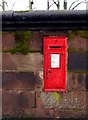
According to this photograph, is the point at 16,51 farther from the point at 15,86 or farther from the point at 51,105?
the point at 51,105

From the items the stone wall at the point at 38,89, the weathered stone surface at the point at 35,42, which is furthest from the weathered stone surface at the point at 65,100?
the weathered stone surface at the point at 35,42

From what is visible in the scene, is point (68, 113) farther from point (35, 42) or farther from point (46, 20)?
point (46, 20)

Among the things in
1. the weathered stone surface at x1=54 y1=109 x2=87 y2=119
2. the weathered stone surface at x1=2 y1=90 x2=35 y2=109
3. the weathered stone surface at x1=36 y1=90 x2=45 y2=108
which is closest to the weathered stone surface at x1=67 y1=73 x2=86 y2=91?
the weathered stone surface at x1=54 y1=109 x2=87 y2=119

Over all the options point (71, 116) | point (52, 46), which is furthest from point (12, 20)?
point (71, 116)

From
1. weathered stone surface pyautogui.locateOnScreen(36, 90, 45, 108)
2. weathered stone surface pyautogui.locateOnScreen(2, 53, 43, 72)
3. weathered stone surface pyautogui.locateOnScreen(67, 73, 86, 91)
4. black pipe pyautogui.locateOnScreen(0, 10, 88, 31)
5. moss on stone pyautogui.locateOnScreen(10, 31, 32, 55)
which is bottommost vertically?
weathered stone surface pyautogui.locateOnScreen(36, 90, 45, 108)

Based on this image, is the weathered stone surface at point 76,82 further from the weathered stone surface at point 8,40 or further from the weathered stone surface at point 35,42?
the weathered stone surface at point 8,40

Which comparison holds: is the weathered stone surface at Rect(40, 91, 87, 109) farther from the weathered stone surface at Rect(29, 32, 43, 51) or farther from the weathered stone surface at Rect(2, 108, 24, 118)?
the weathered stone surface at Rect(29, 32, 43, 51)
